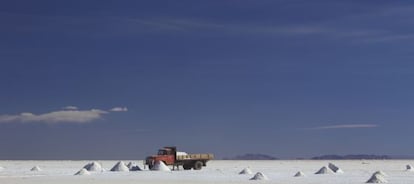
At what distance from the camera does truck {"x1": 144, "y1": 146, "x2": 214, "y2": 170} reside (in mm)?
47688

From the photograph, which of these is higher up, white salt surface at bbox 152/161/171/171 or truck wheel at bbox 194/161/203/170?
truck wheel at bbox 194/161/203/170

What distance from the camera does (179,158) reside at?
48.2 meters

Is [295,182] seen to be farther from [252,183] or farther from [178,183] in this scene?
[178,183]

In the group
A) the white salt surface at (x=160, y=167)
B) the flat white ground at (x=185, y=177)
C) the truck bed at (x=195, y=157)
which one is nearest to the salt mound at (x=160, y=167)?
the white salt surface at (x=160, y=167)

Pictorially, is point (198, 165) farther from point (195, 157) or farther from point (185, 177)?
point (185, 177)

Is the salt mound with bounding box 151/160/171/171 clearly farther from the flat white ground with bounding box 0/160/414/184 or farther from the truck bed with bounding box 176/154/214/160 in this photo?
the truck bed with bounding box 176/154/214/160

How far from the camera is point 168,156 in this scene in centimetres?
4794

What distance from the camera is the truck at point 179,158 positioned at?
156 ft

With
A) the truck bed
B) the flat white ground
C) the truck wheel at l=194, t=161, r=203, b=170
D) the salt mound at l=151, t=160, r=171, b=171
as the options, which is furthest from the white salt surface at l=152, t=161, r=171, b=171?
the truck wheel at l=194, t=161, r=203, b=170

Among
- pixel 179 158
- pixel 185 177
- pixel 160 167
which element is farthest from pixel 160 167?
pixel 185 177

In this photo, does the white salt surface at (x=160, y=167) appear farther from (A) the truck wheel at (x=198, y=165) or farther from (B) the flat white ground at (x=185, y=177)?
(A) the truck wheel at (x=198, y=165)

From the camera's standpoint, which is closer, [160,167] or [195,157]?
[160,167]

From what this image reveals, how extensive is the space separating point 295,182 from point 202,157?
18.8 meters

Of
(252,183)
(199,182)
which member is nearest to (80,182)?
(199,182)
